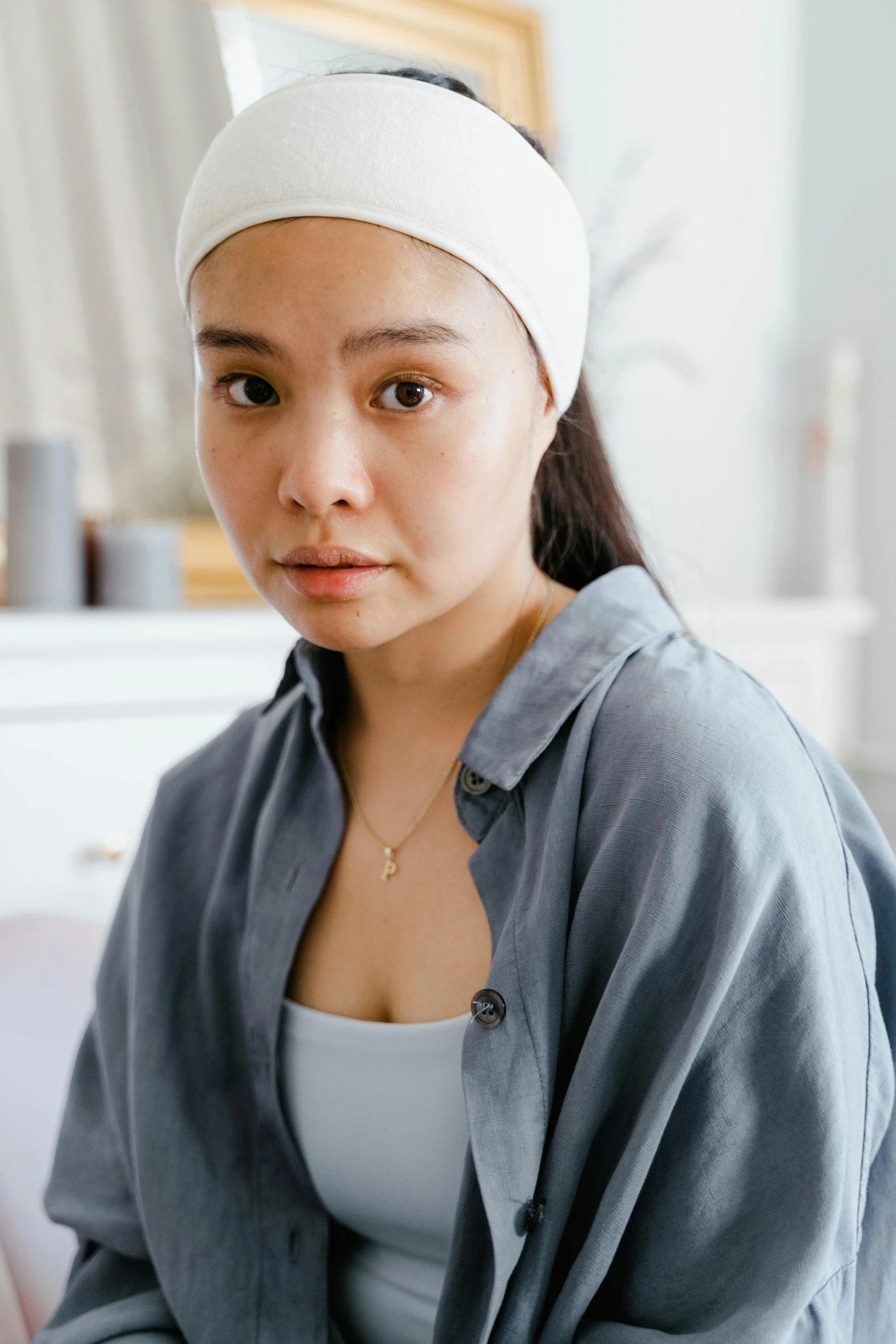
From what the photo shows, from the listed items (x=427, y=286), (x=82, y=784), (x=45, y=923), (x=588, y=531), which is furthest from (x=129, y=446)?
(x=427, y=286)

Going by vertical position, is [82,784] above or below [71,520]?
below

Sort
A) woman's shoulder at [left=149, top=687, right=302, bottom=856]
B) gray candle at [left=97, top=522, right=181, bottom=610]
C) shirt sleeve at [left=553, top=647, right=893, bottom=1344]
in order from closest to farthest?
shirt sleeve at [left=553, top=647, right=893, bottom=1344], woman's shoulder at [left=149, top=687, right=302, bottom=856], gray candle at [left=97, top=522, right=181, bottom=610]

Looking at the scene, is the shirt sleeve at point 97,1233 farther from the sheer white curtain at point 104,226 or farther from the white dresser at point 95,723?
the sheer white curtain at point 104,226

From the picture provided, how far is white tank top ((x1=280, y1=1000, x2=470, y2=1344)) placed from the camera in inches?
31.2

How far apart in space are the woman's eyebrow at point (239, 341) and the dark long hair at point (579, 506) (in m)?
0.29

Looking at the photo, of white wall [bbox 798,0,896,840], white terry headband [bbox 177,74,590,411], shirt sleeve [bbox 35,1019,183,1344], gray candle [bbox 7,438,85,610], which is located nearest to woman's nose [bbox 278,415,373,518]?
white terry headband [bbox 177,74,590,411]

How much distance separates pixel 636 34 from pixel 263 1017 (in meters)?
2.31

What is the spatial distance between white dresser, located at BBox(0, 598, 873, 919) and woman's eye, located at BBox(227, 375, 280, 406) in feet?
2.66

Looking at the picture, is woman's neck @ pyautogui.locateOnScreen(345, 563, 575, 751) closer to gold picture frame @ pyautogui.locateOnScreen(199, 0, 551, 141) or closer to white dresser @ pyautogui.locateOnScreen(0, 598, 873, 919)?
white dresser @ pyautogui.locateOnScreen(0, 598, 873, 919)

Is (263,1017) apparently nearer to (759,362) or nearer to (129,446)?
(129,446)

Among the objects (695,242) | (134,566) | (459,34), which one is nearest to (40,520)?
(134,566)

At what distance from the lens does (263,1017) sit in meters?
0.87

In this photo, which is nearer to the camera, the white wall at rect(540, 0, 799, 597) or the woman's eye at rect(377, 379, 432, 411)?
the woman's eye at rect(377, 379, 432, 411)

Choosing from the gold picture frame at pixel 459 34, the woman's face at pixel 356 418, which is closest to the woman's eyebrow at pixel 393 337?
the woman's face at pixel 356 418
